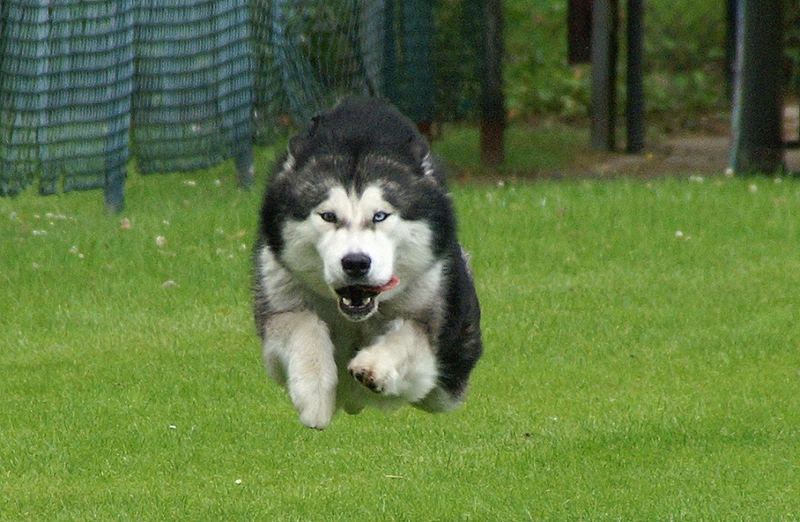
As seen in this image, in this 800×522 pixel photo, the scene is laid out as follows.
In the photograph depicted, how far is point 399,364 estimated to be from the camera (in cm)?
489

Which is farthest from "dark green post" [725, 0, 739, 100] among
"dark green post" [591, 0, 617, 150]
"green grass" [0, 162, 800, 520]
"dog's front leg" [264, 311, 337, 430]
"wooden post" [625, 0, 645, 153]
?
"dog's front leg" [264, 311, 337, 430]

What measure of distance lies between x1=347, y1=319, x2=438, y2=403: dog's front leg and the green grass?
1079 millimetres

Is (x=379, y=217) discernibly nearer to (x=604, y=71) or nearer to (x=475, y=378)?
(x=475, y=378)

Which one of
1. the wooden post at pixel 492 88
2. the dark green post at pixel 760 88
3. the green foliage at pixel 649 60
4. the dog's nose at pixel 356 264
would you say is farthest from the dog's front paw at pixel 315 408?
the green foliage at pixel 649 60

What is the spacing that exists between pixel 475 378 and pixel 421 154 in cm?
286

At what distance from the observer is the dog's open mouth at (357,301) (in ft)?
15.8

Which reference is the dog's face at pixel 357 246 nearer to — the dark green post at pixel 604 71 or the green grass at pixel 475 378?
the green grass at pixel 475 378

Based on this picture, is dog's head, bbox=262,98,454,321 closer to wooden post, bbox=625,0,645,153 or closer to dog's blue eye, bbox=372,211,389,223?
dog's blue eye, bbox=372,211,389,223

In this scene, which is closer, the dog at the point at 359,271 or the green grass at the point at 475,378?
the dog at the point at 359,271

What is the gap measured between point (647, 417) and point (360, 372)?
285 cm

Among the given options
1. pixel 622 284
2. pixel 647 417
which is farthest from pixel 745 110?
pixel 647 417

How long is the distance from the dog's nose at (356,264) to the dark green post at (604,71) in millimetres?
10695

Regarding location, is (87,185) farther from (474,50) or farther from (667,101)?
(667,101)

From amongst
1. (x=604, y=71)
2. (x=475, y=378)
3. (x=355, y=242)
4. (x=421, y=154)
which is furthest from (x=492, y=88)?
(x=355, y=242)
